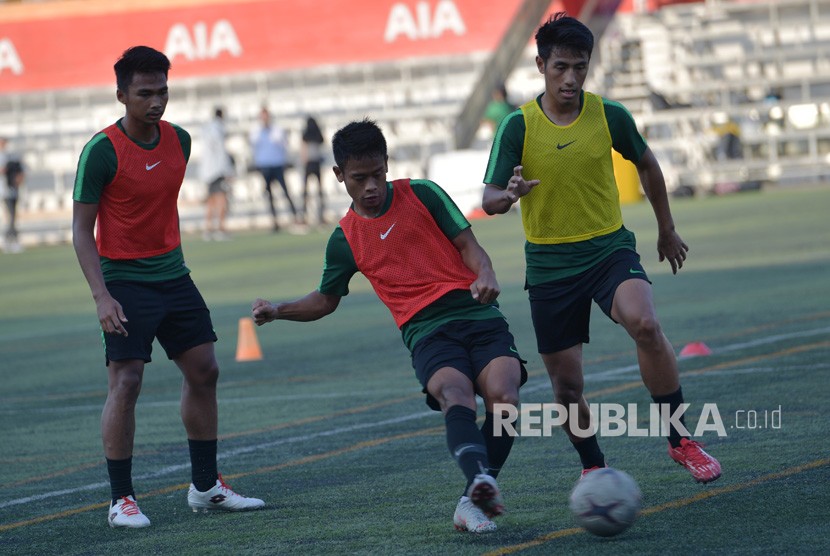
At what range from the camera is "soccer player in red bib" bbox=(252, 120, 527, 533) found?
6.20 metres

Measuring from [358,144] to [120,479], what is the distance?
191cm

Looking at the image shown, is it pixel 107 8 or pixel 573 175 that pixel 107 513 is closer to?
pixel 573 175

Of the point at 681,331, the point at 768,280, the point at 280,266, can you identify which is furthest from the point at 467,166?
the point at 681,331

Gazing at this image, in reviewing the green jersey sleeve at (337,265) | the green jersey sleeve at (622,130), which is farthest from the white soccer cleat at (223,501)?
the green jersey sleeve at (622,130)

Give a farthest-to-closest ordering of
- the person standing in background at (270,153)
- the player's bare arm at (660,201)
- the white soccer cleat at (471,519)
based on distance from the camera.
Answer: the person standing in background at (270,153) < the player's bare arm at (660,201) < the white soccer cleat at (471,519)

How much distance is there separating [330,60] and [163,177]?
38.9m

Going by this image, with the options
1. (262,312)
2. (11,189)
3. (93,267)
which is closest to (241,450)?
(93,267)

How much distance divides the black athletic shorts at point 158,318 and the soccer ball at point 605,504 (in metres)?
2.14

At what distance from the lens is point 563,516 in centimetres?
630

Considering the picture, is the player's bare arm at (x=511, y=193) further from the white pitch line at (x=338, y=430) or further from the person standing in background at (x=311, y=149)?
the person standing in background at (x=311, y=149)

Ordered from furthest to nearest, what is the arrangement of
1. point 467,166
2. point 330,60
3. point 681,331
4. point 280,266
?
point 330,60 < point 467,166 < point 280,266 < point 681,331

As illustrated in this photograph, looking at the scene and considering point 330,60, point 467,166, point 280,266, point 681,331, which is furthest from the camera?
point 330,60

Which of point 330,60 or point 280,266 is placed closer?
point 280,266

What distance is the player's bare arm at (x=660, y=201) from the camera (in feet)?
23.2
